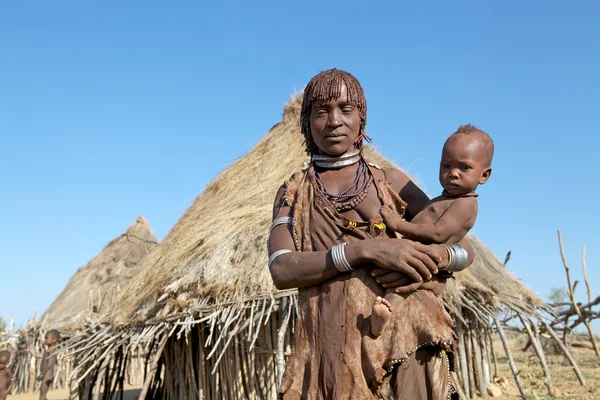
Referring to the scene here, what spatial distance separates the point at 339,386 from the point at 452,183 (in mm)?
855

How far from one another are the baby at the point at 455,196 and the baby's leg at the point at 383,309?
3cm

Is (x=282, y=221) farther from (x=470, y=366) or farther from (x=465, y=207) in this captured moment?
(x=470, y=366)

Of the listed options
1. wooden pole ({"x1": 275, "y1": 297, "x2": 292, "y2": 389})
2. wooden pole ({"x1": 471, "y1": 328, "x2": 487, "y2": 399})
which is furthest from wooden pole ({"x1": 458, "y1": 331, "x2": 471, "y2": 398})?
wooden pole ({"x1": 275, "y1": 297, "x2": 292, "y2": 389})

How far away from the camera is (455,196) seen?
2.52 meters

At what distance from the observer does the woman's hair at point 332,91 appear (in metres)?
2.60

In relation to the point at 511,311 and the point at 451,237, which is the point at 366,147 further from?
the point at 451,237

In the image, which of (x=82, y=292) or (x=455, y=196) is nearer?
(x=455, y=196)

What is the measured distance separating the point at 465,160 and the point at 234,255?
6.70 metres

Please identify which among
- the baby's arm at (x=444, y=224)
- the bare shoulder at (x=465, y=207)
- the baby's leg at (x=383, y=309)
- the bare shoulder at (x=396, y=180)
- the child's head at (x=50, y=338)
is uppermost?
the child's head at (x=50, y=338)

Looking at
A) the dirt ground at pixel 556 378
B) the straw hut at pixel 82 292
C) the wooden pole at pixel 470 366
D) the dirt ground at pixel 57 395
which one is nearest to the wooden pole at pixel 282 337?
the dirt ground at pixel 556 378

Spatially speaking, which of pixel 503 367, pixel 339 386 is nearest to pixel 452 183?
pixel 339 386

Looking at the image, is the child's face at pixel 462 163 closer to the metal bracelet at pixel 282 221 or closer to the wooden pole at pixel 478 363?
the metal bracelet at pixel 282 221

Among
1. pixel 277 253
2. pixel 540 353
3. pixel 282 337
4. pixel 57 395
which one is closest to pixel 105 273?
pixel 57 395

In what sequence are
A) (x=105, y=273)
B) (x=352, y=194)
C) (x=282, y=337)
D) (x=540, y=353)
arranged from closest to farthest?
(x=352, y=194) → (x=282, y=337) → (x=540, y=353) → (x=105, y=273)
